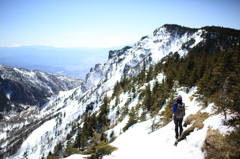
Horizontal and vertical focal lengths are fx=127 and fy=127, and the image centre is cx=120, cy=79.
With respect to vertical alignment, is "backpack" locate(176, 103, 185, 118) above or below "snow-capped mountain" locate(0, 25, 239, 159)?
above

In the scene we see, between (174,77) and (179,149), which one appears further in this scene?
(174,77)

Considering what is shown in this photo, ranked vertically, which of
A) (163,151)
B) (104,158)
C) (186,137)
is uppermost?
(186,137)

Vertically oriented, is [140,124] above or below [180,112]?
below

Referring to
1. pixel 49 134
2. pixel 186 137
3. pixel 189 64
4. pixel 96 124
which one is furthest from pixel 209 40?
pixel 49 134

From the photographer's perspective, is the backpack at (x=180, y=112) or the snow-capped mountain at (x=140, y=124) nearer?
the snow-capped mountain at (x=140, y=124)

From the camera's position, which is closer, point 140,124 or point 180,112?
point 180,112

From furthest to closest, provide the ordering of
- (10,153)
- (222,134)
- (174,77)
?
1. (10,153)
2. (174,77)
3. (222,134)

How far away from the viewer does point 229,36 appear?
383ft

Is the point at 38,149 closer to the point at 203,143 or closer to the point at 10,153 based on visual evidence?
the point at 10,153

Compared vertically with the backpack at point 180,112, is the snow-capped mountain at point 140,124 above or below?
below

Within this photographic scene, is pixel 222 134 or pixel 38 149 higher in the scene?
pixel 222 134

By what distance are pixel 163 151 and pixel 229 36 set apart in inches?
5978

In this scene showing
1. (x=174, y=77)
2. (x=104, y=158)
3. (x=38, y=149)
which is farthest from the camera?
(x=38, y=149)

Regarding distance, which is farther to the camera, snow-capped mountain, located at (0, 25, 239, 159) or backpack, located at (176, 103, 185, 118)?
backpack, located at (176, 103, 185, 118)
